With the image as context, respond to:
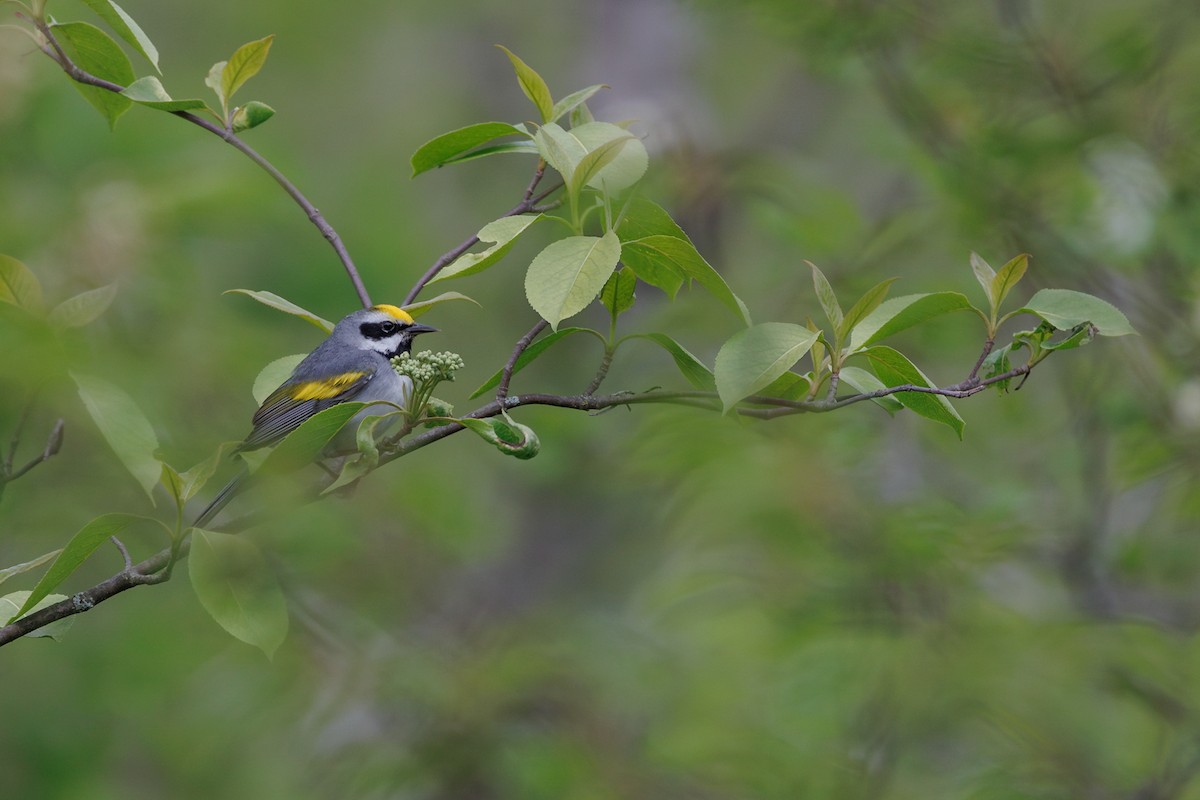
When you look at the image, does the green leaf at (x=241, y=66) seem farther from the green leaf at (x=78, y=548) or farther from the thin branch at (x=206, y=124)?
the green leaf at (x=78, y=548)

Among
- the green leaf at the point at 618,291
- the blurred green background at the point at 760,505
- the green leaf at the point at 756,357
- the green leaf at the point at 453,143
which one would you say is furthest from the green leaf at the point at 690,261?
the blurred green background at the point at 760,505

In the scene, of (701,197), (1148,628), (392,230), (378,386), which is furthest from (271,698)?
(1148,628)

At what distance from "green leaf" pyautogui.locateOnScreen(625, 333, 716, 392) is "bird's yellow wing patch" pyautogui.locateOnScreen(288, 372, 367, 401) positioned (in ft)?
6.86

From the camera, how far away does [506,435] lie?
1604 mm

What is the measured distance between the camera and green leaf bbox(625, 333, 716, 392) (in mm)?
1657

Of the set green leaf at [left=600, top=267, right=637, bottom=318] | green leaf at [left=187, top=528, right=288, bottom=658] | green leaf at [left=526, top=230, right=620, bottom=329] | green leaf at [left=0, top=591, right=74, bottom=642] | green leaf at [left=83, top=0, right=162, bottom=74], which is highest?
green leaf at [left=83, top=0, right=162, bottom=74]

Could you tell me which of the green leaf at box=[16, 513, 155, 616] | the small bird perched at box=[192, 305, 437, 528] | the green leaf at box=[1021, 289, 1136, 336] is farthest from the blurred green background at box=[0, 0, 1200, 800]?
the green leaf at box=[1021, 289, 1136, 336]

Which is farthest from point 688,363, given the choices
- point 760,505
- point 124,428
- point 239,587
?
point 760,505

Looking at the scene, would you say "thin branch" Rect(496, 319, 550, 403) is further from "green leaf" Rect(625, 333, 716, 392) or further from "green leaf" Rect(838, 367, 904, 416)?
"green leaf" Rect(838, 367, 904, 416)

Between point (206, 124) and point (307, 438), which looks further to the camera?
point (206, 124)

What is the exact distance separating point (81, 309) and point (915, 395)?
4.45 ft

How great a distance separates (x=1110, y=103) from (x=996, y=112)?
517mm

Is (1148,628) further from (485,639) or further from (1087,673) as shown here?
(485,639)

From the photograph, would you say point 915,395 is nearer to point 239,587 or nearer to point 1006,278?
point 1006,278
